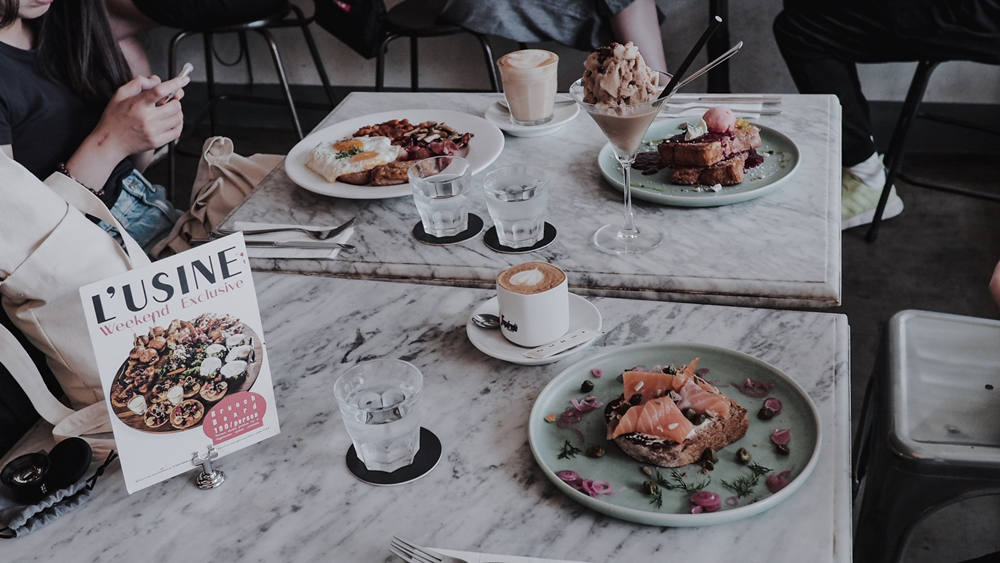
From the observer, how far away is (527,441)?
3.08 feet

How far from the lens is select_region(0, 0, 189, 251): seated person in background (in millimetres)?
1619

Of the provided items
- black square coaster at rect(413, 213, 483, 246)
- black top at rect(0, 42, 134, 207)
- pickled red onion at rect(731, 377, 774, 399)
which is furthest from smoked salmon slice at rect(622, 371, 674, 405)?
black top at rect(0, 42, 134, 207)

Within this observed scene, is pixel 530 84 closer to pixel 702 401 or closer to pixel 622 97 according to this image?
pixel 622 97

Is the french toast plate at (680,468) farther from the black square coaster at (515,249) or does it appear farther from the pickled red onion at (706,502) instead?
the black square coaster at (515,249)

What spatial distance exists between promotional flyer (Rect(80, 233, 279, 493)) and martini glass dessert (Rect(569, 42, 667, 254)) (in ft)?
2.00

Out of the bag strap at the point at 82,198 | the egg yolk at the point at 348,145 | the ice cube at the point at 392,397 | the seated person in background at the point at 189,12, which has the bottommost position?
the seated person in background at the point at 189,12

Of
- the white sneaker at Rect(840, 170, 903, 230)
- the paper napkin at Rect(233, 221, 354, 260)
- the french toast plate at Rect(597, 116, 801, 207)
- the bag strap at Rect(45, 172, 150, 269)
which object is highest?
the bag strap at Rect(45, 172, 150, 269)

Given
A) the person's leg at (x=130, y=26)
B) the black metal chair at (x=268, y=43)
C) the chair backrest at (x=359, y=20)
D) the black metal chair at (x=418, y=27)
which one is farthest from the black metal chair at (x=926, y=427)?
the person's leg at (x=130, y=26)

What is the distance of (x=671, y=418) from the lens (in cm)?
87

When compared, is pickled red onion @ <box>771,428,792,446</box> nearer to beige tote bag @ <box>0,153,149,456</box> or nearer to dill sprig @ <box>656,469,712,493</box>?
dill sprig @ <box>656,469,712,493</box>

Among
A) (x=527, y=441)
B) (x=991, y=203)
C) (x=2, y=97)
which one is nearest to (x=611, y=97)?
(x=527, y=441)

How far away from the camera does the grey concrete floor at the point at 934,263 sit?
185cm

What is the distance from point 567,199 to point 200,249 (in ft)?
2.54

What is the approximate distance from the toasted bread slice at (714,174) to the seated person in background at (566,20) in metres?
1.50
